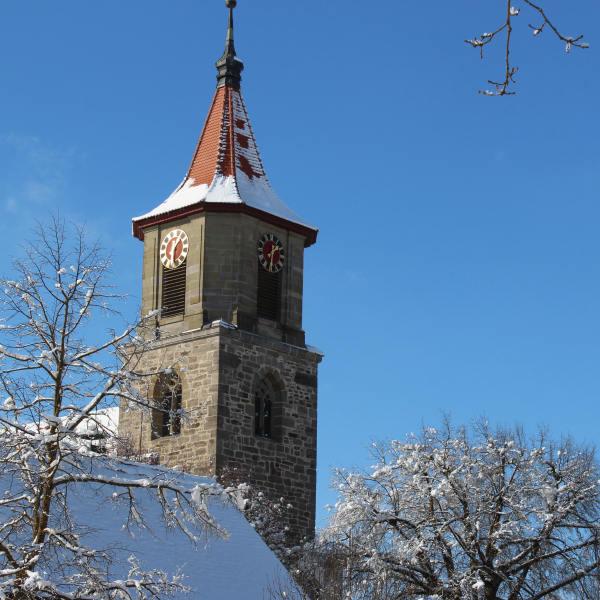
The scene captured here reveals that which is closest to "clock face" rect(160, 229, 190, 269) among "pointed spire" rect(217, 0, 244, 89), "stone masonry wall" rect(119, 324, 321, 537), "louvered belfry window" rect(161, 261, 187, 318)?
"louvered belfry window" rect(161, 261, 187, 318)

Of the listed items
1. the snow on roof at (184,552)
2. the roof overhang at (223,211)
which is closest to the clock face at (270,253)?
the roof overhang at (223,211)

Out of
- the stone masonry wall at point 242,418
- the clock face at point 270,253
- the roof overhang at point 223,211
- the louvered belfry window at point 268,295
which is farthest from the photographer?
the clock face at point 270,253

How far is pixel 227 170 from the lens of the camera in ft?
102

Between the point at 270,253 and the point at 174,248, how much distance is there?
2.46 m

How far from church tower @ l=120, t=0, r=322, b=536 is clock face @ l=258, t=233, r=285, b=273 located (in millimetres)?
37

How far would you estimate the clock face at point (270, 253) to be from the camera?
30188mm

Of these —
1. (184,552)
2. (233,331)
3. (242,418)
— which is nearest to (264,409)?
(242,418)

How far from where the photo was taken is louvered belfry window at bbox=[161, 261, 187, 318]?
29.6 m

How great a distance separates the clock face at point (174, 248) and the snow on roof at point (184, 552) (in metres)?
11.8

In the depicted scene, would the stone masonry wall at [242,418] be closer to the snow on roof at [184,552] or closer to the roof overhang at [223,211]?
the roof overhang at [223,211]

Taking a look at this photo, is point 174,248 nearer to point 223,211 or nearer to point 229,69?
point 223,211

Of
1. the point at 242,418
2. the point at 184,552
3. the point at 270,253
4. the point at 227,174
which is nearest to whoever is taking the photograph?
the point at 184,552

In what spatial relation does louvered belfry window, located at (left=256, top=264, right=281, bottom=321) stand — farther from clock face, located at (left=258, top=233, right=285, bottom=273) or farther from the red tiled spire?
the red tiled spire

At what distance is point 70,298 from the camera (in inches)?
556
